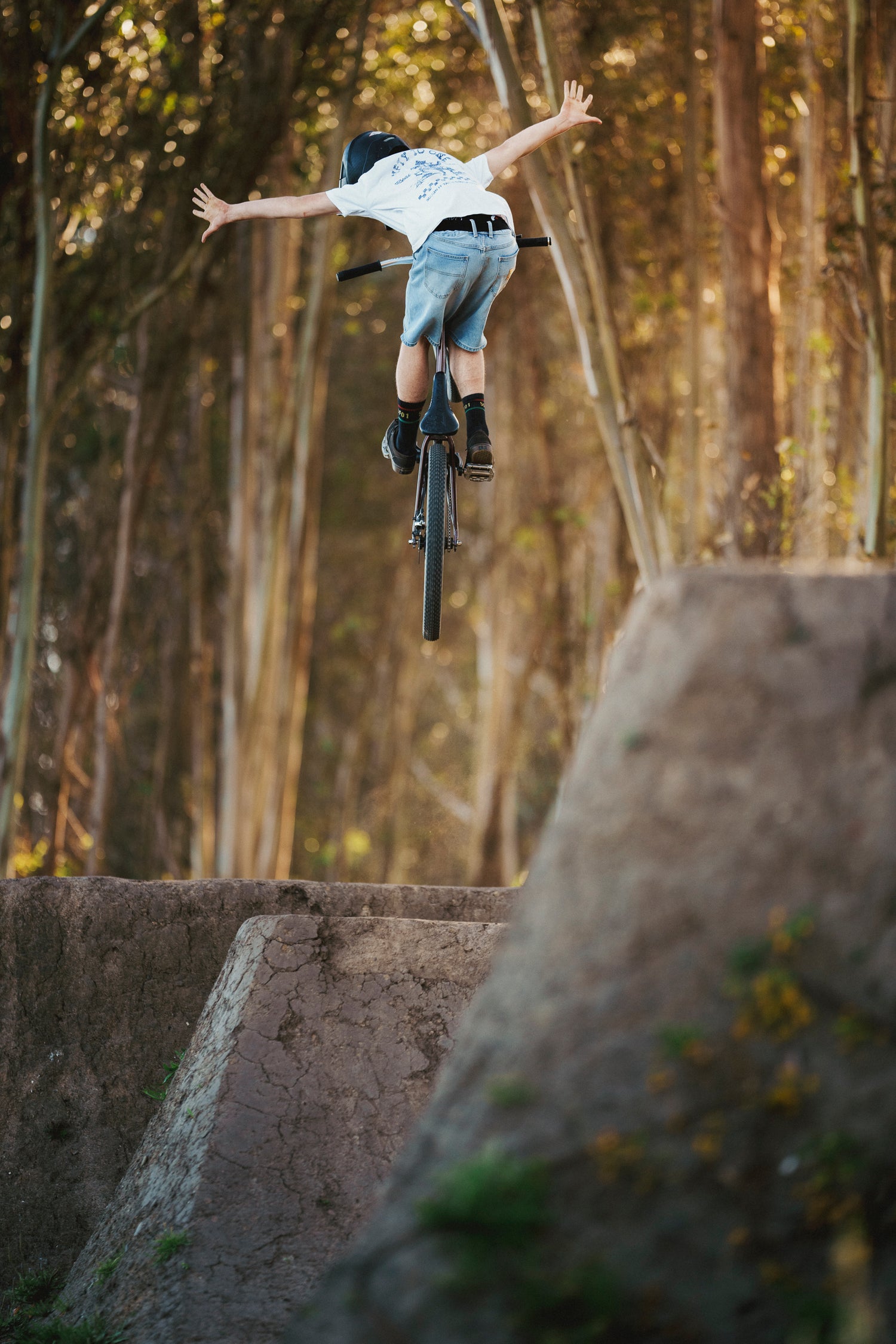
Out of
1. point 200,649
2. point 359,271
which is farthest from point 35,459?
point 359,271

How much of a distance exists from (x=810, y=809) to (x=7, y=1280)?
3.07m

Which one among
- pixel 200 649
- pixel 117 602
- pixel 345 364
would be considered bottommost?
pixel 200 649

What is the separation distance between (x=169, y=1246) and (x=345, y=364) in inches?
434

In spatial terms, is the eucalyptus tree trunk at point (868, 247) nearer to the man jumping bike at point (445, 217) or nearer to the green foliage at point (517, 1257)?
the man jumping bike at point (445, 217)

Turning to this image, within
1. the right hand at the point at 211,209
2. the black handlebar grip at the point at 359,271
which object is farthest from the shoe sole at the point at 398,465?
the right hand at the point at 211,209

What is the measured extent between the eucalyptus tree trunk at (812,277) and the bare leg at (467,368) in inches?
162

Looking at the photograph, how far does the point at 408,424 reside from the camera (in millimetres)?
4426

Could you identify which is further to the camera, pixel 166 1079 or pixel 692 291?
pixel 692 291

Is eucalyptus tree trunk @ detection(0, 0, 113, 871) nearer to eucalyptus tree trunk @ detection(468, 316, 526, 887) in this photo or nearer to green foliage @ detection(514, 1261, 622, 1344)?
eucalyptus tree trunk @ detection(468, 316, 526, 887)

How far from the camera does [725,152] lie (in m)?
7.38

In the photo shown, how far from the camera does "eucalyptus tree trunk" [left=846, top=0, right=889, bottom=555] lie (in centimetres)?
584

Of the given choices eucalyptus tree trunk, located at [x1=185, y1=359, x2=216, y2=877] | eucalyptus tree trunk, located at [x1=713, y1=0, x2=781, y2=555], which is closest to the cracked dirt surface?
eucalyptus tree trunk, located at [x1=713, y1=0, x2=781, y2=555]

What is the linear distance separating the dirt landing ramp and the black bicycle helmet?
88.3 inches

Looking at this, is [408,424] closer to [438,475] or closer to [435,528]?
[438,475]
